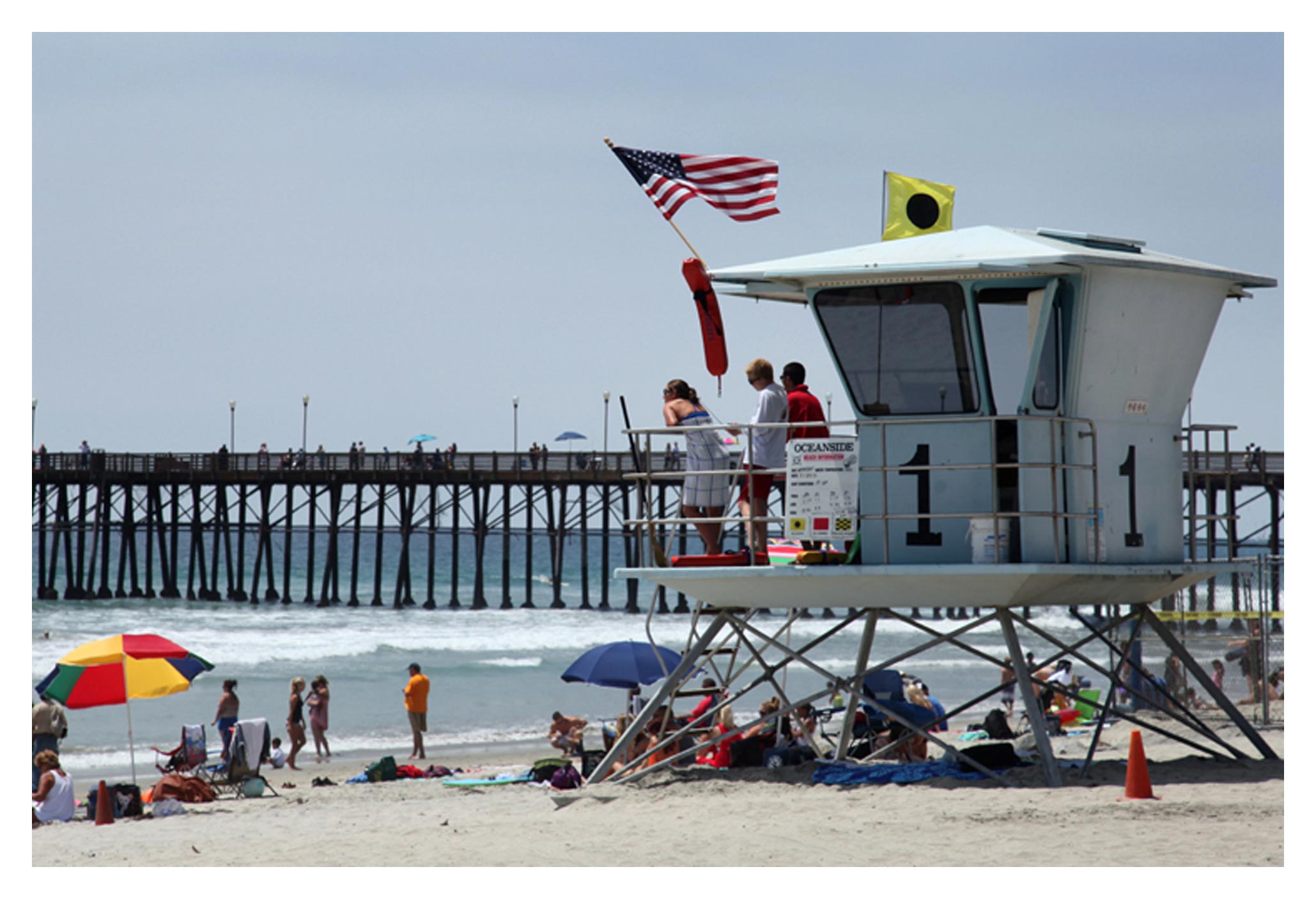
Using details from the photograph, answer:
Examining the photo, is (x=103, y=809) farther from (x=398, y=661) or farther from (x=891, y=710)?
(x=398, y=661)

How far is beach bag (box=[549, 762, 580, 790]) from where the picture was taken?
14.6m

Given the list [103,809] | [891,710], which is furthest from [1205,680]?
[103,809]

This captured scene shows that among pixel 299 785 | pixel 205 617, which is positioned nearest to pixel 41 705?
pixel 299 785

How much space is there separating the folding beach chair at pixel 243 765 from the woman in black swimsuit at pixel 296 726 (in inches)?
151

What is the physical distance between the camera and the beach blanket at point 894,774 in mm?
11742

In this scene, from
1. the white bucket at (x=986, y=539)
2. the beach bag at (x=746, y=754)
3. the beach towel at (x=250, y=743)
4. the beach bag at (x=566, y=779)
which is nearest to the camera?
the white bucket at (x=986, y=539)

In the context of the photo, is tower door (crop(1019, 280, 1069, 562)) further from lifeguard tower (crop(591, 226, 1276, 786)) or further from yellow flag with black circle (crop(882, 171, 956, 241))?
yellow flag with black circle (crop(882, 171, 956, 241))

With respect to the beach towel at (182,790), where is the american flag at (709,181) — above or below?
above

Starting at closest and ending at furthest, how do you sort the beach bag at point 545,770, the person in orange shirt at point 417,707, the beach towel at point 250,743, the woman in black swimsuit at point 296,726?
the beach bag at point 545,770 → the beach towel at point 250,743 → the woman in black swimsuit at point 296,726 → the person in orange shirt at point 417,707

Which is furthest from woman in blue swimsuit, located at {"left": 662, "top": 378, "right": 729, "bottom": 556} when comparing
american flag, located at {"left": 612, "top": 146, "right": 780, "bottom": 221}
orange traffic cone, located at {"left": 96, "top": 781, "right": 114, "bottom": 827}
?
orange traffic cone, located at {"left": 96, "top": 781, "right": 114, "bottom": 827}

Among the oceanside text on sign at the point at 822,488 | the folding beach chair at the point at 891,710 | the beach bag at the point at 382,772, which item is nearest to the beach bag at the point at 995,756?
the folding beach chair at the point at 891,710

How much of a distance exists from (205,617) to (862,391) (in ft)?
140

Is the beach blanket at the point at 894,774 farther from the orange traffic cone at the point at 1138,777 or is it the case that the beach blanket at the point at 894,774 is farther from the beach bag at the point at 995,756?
the orange traffic cone at the point at 1138,777

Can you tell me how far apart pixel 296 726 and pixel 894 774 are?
37.5 feet
